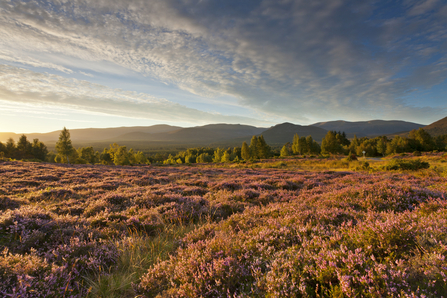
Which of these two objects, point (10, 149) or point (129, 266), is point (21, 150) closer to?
point (10, 149)

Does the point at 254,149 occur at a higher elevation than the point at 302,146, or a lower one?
lower

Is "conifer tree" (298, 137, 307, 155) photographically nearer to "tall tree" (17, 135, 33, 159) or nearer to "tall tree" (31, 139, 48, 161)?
"tall tree" (31, 139, 48, 161)

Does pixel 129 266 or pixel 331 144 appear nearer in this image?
pixel 129 266

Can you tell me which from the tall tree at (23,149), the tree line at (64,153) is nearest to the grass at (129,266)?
the tree line at (64,153)

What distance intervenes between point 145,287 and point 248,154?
75.9 m

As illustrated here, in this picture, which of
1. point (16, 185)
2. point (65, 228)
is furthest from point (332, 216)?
point (16, 185)

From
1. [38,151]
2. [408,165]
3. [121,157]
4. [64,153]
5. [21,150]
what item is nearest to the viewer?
[408,165]

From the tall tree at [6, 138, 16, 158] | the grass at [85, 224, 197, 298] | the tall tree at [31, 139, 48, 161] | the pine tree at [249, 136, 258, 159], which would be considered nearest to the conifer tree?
the pine tree at [249, 136, 258, 159]

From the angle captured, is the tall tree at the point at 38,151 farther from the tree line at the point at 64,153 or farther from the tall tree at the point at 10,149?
the tall tree at the point at 10,149

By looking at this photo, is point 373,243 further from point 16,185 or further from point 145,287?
point 16,185

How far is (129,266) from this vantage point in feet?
11.1

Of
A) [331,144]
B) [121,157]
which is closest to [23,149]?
[121,157]

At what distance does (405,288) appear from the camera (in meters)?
1.97

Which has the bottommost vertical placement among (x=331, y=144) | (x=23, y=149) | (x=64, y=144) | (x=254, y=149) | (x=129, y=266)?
(x=129, y=266)
